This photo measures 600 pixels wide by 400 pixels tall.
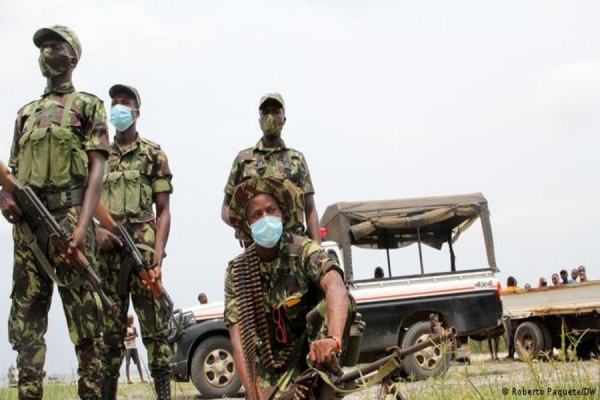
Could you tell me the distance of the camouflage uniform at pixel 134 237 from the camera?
6.11 m

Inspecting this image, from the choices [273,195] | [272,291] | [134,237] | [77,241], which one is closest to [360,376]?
[272,291]

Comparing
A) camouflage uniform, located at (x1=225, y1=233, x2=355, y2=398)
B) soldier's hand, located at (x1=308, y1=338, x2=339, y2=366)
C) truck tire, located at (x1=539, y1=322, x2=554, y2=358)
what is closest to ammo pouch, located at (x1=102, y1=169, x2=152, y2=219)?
camouflage uniform, located at (x1=225, y1=233, x2=355, y2=398)

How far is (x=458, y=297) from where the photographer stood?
37.3ft

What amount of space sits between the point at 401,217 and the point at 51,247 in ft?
25.4

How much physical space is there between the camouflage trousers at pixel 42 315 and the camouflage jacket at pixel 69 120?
1.22ft

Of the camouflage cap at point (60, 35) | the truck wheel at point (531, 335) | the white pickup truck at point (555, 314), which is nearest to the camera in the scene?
the camouflage cap at point (60, 35)

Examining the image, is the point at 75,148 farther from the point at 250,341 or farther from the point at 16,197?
the point at 250,341

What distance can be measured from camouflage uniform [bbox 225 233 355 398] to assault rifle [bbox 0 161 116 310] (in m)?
0.91

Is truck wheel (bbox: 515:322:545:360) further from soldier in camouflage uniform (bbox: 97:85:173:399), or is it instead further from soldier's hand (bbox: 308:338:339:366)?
soldier's hand (bbox: 308:338:339:366)

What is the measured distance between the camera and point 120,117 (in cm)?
662

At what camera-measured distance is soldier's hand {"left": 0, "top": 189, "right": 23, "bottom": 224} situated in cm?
494

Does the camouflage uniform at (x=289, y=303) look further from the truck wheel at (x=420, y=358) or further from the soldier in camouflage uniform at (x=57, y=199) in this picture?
the truck wheel at (x=420, y=358)

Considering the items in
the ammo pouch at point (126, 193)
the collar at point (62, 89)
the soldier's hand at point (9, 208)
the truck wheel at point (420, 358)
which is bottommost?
the truck wheel at point (420, 358)

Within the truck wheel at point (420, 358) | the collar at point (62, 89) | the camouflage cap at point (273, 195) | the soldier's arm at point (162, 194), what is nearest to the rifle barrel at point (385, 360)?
the camouflage cap at point (273, 195)
